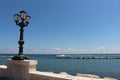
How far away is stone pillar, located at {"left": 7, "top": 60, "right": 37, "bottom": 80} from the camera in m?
8.48

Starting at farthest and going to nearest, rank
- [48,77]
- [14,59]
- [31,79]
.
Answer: [14,59] → [31,79] → [48,77]

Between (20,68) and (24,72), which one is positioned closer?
(24,72)

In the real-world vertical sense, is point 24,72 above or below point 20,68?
below

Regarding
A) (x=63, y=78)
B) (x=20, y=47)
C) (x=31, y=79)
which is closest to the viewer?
(x=63, y=78)

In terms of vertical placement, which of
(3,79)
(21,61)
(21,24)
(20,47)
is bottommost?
(3,79)

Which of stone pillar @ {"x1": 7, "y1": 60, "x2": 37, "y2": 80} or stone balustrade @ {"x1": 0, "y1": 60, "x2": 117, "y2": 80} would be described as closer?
stone balustrade @ {"x1": 0, "y1": 60, "x2": 117, "y2": 80}

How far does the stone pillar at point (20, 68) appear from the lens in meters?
8.48

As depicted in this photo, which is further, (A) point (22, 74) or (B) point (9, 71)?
(B) point (9, 71)

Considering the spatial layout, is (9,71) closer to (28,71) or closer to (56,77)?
(28,71)

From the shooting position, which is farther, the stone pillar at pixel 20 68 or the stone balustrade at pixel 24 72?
the stone pillar at pixel 20 68

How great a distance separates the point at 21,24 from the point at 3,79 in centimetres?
277

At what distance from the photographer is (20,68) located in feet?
28.8

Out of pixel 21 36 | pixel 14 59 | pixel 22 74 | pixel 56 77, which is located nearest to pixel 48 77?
pixel 56 77

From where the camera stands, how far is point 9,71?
30.6 feet
